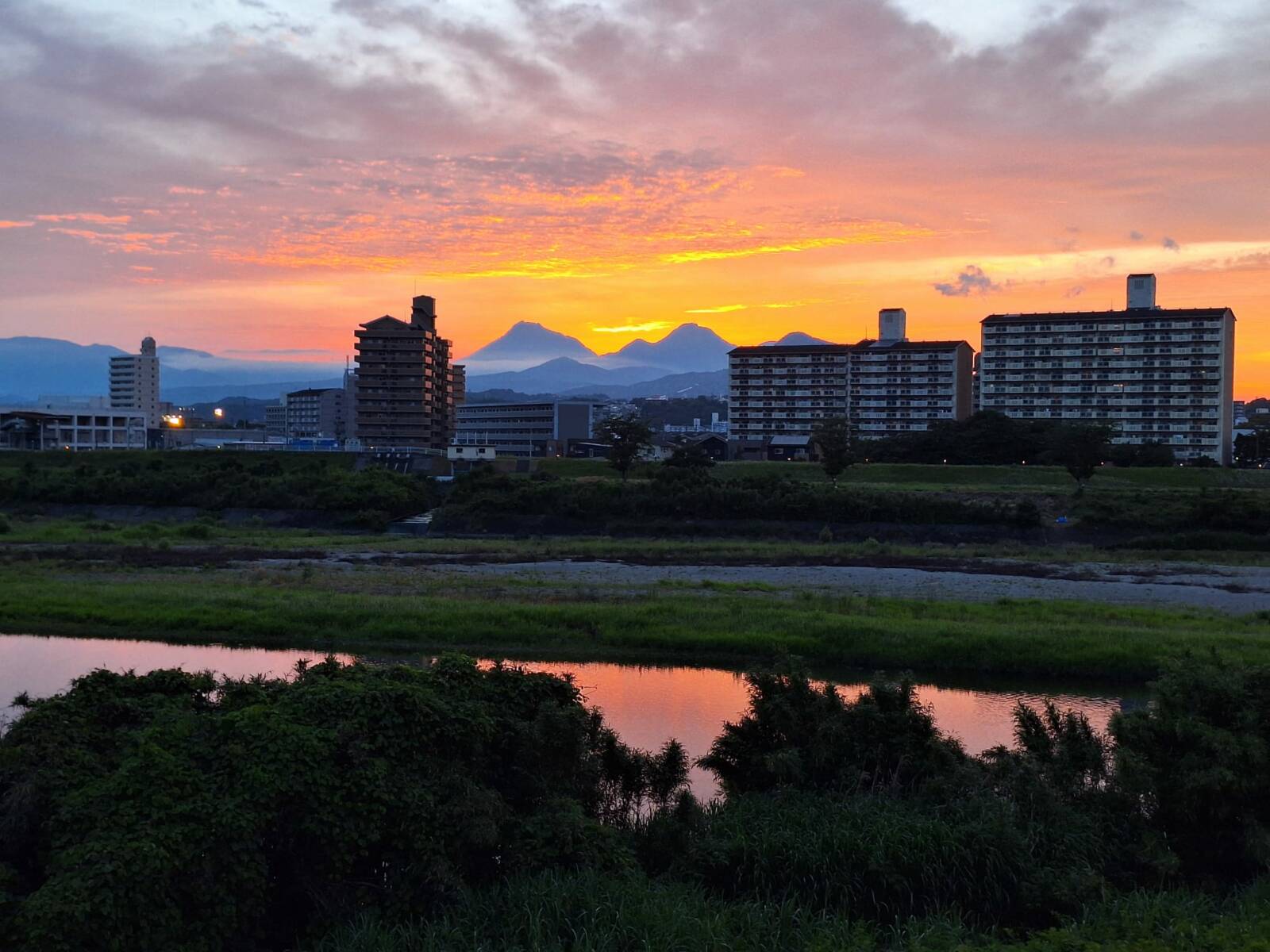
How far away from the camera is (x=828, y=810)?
11195 mm

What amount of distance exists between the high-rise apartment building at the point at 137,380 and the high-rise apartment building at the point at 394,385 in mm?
98437

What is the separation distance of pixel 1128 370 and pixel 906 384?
21340 millimetres

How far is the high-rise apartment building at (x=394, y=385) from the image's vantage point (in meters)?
110

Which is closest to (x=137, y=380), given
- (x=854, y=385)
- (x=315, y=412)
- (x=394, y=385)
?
(x=315, y=412)

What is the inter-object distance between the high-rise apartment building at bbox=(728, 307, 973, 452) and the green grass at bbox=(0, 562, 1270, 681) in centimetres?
8157

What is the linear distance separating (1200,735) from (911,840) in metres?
3.24

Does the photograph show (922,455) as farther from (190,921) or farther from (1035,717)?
(190,921)

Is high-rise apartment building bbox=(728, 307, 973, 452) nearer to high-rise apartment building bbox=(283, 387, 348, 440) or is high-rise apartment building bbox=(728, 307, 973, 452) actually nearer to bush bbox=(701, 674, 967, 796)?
high-rise apartment building bbox=(283, 387, 348, 440)

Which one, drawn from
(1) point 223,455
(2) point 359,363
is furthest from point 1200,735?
(2) point 359,363

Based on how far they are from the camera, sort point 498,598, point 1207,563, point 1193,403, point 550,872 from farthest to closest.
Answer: point 1193,403, point 1207,563, point 498,598, point 550,872

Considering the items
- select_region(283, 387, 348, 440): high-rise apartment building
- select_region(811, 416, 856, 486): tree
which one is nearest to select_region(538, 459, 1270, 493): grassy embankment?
select_region(811, 416, 856, 486): tree

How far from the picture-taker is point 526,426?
11812cm

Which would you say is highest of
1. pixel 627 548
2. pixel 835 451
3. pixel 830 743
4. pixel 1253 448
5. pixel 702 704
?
pixel 1253 448

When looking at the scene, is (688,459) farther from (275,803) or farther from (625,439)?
(275,803)
